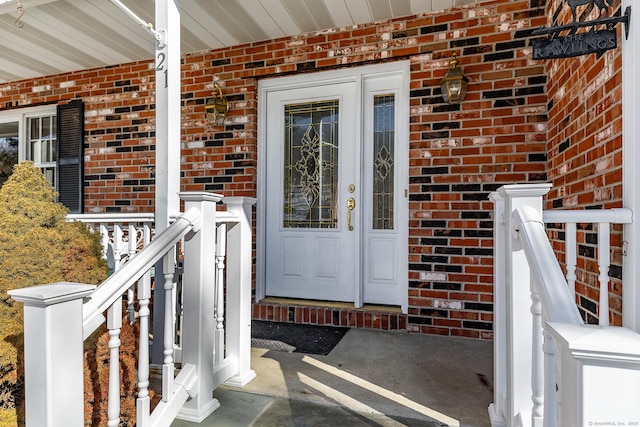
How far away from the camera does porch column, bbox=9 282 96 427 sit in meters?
1.08

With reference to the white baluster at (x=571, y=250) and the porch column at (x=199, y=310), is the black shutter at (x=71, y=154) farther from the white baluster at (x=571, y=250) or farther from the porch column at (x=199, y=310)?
the white baluster at (x=571, y=250)

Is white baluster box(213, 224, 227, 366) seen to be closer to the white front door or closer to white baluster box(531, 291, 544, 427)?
the white front door

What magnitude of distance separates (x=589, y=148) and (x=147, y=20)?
333cm

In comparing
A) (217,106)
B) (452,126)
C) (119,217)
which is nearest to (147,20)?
(217,106)

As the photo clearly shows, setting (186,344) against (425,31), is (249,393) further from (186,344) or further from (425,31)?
(425,31)

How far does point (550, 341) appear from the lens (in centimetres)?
104

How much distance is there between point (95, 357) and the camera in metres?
1.72

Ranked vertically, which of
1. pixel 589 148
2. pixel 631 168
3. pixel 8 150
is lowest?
pixel 631 168

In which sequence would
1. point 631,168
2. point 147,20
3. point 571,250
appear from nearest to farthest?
1. point 631,168
2. point 571,250
3. point 147,20

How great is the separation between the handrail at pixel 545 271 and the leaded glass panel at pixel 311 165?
2189 millimetres

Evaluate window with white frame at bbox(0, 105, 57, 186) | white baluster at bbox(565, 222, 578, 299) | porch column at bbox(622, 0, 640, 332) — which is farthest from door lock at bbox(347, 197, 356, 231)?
window with white frame at bbox(0, 105, 57, 186)

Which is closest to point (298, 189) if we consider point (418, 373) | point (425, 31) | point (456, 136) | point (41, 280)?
point (456, 136)

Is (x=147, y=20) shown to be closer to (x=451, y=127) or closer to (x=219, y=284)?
(x=219, y=284)

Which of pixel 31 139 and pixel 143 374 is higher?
pixel 31 139
